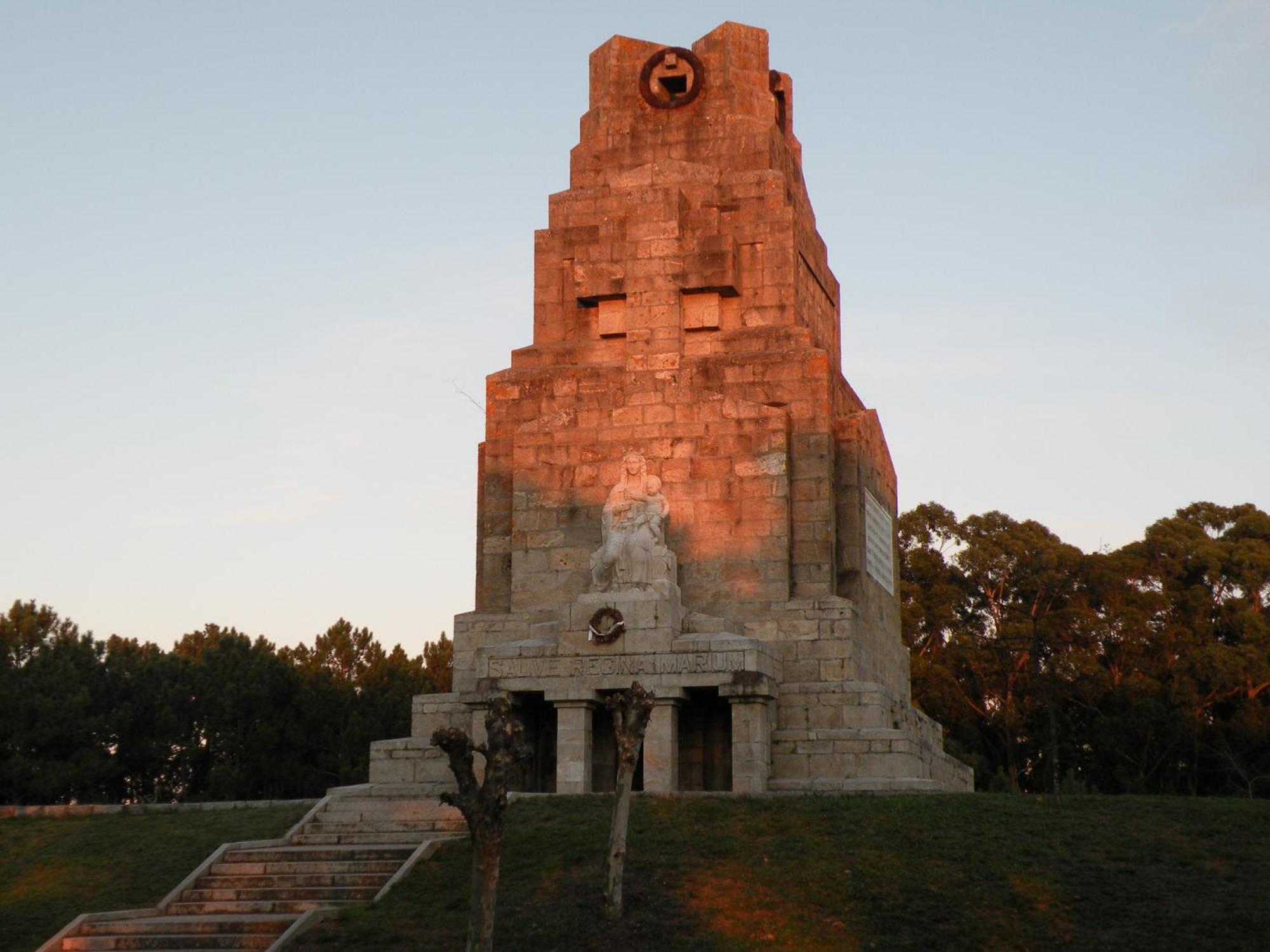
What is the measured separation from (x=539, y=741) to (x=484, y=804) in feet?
37.6

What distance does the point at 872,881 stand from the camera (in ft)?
64.5

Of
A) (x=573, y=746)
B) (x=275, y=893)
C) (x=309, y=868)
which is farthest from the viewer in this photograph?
(x=573, y=746)

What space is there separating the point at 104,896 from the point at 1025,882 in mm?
11891

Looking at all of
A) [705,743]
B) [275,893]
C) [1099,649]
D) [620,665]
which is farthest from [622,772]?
[1099,649]

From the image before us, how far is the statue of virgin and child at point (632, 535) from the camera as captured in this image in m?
29.2

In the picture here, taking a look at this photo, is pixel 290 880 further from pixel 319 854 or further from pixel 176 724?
pixel 176 724

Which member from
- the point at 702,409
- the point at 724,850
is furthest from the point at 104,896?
the point at 702,409

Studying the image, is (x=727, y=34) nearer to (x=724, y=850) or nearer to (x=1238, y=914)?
(x=724, y=850)

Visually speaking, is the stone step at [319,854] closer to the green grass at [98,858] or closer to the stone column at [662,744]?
the green grass at [98,858]

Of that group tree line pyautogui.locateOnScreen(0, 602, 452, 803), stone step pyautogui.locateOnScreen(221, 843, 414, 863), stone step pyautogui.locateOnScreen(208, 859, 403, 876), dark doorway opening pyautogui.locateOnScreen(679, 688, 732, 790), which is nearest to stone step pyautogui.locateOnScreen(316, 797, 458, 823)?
stone step pyautogui.locateOnScreen(221, 843, 414, 863)

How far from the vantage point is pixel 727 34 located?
34.9m

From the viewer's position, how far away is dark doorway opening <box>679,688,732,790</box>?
28.2 metres

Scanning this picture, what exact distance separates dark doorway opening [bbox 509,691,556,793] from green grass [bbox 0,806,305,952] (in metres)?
4.05

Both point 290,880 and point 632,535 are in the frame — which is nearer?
point 290,880
